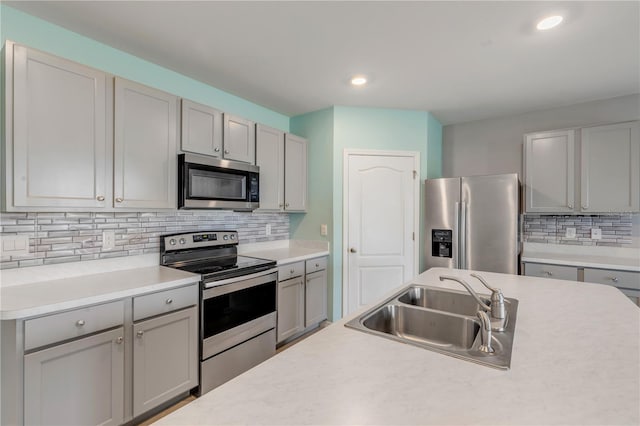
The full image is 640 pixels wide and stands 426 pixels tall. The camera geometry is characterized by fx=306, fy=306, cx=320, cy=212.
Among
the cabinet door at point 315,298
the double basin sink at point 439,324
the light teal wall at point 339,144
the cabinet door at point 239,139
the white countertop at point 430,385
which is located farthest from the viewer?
the light teal wall at point 339,144

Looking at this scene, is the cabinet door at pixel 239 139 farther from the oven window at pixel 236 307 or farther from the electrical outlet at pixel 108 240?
the oven window at pixel 236 307

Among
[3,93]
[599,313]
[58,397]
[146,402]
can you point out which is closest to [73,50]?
[3,93]

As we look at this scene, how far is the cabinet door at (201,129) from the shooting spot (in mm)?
2232

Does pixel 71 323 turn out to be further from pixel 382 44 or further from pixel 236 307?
pixel 382 44

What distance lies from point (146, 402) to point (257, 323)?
0.84 meters

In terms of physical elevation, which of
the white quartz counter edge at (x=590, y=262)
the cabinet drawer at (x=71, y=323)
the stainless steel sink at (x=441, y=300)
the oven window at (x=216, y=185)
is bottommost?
the cabinet drawer at (x=71, y=323)

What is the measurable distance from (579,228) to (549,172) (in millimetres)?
697

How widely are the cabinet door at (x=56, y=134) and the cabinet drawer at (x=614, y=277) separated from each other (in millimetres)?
3691

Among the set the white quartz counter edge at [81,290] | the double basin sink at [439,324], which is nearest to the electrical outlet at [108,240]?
the white quartz counter edge at [81,290]

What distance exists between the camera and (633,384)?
772mm

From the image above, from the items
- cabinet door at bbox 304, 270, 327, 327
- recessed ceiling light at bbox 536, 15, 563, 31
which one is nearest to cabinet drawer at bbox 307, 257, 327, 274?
cabinet door at bbox 304, 270, 327, 327

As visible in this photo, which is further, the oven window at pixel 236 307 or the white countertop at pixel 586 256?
the white countertop at pixel 586 256

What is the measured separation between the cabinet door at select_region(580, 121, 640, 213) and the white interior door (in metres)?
1.49

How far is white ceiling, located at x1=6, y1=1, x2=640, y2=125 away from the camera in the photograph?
1.70 m
